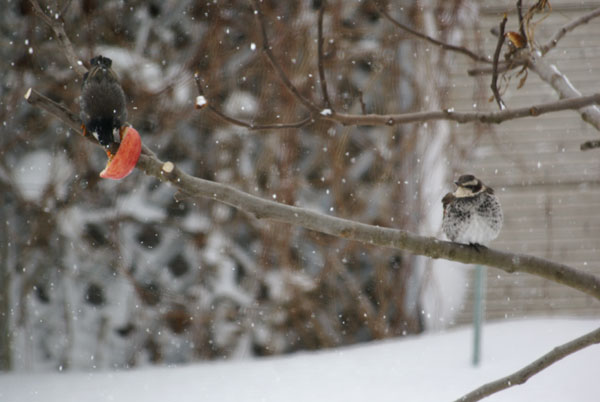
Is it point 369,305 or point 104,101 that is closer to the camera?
point 104,101

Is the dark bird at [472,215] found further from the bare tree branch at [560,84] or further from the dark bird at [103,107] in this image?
the dark bird at [103,107]

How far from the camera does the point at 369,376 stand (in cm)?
252

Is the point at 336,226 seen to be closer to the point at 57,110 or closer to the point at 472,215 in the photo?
the point at 57,110

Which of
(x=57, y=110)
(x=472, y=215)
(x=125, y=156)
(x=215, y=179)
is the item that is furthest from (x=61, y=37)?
(x=215, y=179)

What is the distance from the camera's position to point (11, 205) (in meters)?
2.95

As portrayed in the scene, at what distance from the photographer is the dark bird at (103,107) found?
107cm

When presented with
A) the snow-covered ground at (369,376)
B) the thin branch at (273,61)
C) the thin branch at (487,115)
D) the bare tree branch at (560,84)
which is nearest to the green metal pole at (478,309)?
the snow-covered ground at (369,376)

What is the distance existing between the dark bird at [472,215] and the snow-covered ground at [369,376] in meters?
0.80

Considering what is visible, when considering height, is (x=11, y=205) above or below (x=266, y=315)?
above

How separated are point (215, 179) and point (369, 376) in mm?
1205

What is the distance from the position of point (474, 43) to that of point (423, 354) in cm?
165

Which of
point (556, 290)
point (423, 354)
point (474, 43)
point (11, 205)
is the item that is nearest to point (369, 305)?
point (423, 354)

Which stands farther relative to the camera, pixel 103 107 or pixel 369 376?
pixel 369 376

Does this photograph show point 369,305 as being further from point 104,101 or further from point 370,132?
point 104,101
